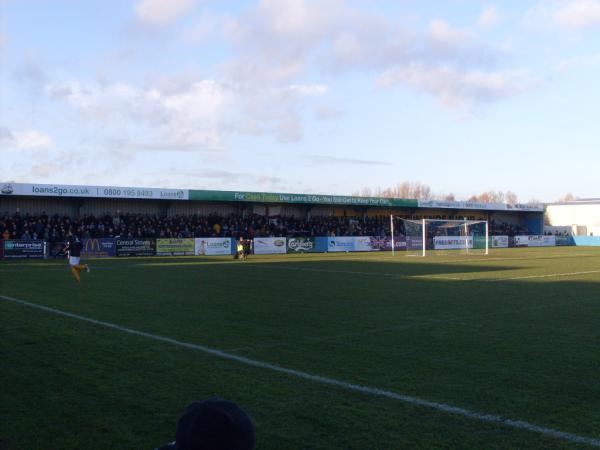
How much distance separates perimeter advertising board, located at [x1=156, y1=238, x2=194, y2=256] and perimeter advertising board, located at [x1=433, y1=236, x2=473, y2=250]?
62.4 ft

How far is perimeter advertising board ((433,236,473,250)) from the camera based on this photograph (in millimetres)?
47562

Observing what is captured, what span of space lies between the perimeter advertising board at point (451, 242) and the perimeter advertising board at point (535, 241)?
615 inches

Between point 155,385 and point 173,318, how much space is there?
5.43m

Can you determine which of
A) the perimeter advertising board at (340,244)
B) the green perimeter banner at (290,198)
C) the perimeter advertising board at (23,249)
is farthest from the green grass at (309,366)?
the green perimeter banner at (290,198)

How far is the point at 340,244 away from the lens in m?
51.1

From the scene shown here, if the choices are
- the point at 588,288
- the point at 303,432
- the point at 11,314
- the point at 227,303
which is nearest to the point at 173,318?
the point at 227,303

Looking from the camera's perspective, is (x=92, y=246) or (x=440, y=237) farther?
(x=440, y=237)

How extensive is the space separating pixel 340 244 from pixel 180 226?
44.6 ft

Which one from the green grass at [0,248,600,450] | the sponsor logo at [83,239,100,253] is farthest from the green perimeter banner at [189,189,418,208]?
the green grass at [0,248,600,450]

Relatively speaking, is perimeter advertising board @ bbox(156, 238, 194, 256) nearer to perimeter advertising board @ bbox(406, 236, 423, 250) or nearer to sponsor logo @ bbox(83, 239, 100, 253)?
sponsor logo @ bbox(83, 239, 100, 253)

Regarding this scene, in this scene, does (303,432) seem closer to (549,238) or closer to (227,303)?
(227,303)

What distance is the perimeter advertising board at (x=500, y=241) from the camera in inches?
2411

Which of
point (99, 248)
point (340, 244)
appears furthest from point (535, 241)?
point (99, 248)

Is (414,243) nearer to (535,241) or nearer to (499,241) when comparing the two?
(499,241)
